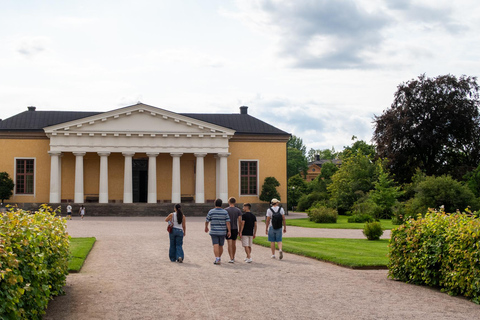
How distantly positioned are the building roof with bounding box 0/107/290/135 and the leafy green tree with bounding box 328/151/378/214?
7.85 metres


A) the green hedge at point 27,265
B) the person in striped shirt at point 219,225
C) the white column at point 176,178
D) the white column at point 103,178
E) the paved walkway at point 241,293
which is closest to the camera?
the green hedge at point 27,265

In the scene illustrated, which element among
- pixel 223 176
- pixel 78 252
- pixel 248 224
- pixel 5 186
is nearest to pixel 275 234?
pixel 248 224

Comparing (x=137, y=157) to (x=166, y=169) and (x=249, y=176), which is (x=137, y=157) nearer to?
(x=166, y=169)

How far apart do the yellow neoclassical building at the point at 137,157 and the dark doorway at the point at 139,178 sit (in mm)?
95

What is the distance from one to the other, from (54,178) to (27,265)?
144 ft

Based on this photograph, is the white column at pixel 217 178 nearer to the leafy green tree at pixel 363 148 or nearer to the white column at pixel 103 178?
the white column at pixel 103 178

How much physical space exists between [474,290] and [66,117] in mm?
50507

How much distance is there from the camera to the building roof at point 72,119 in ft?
172

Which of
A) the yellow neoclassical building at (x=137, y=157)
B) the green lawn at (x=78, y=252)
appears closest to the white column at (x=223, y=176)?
the yellow neoclassical building at (x=137, y=157)

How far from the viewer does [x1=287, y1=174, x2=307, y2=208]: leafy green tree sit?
75500mm

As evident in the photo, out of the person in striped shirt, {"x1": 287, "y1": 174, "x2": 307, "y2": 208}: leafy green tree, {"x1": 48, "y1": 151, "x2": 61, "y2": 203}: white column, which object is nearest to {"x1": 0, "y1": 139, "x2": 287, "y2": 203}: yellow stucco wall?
{"x1": 48, "y1": 151, "x2": 61, "y2": 203}: white column

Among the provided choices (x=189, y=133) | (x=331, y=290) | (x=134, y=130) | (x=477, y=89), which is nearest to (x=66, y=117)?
(x=134, y=130)

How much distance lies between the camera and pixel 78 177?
4969 centimetres

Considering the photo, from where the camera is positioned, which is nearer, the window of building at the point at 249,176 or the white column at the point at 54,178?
the white column at the point at 54,178
